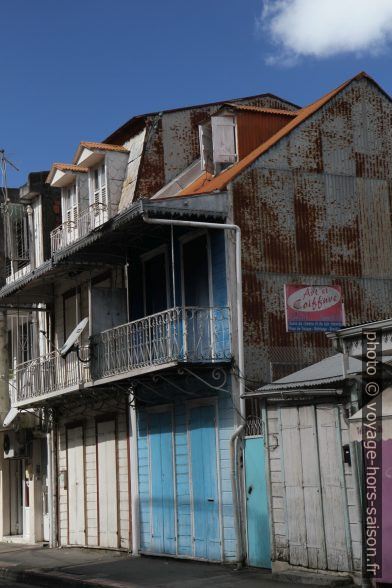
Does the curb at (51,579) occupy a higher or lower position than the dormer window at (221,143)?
lower

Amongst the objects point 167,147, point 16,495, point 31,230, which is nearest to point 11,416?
point 16,495

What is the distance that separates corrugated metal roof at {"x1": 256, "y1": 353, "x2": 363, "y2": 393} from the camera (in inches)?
531

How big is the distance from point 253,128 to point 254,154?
126 centimetres

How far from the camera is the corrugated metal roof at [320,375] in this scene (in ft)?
44.2

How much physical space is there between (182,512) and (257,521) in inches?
104

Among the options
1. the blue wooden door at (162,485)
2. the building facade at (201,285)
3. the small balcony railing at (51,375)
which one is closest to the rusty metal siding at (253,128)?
the building facade at (201,285)

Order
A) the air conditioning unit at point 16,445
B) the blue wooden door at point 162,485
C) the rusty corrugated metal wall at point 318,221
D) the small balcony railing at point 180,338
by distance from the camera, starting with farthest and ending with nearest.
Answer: the air conditioning unit at point 16,445, the blue wooden door at point 162,485, the rusty corrugated metal wall at point 318,221, the small balcony railing at point 180,338

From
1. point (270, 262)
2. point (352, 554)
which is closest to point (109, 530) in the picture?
point (270, 262)

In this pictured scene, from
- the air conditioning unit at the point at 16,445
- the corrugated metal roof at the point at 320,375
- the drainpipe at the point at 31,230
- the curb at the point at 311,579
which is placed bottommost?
the curb at the point at 311,579

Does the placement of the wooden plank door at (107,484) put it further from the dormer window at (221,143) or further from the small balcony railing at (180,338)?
the dormer window at (221,143)

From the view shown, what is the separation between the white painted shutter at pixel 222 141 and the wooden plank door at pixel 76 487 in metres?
7.64

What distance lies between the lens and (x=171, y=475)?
18812 mm

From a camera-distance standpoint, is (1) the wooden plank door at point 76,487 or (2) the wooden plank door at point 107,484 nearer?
(2) the wooden plank door at point 107,484

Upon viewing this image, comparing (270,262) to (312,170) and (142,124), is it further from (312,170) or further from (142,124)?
(142,124)
